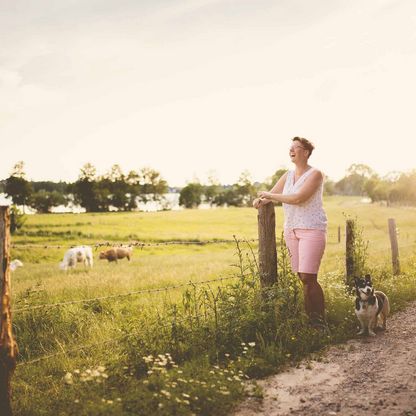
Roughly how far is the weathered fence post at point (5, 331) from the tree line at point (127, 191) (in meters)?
89.6

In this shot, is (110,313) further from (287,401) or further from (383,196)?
(383,196)

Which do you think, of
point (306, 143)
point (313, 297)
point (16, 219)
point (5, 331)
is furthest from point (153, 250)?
point (5, 331)

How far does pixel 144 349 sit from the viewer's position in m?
5.33

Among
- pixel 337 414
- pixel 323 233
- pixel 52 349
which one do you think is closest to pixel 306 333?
pixel 323 233

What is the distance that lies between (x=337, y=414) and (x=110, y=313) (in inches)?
236

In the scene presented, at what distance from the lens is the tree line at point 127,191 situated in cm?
9453

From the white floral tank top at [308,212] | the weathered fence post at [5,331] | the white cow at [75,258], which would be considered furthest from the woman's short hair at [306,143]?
the white cow at [75,258]

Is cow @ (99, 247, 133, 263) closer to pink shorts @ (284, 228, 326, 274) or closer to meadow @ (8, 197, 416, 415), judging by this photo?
meadow @ (8, 197, 416, 415)

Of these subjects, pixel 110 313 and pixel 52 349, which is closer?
pixel 52 349

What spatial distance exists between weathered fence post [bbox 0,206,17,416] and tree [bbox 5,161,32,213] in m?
94.3

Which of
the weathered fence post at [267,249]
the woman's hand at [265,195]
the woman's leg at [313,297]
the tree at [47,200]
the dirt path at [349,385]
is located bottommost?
the dirt path at [349,385]

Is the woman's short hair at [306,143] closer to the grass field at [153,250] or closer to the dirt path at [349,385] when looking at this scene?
the dirt path at [349,385]

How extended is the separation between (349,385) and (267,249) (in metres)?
2.21

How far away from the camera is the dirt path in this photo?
4.27 metres
